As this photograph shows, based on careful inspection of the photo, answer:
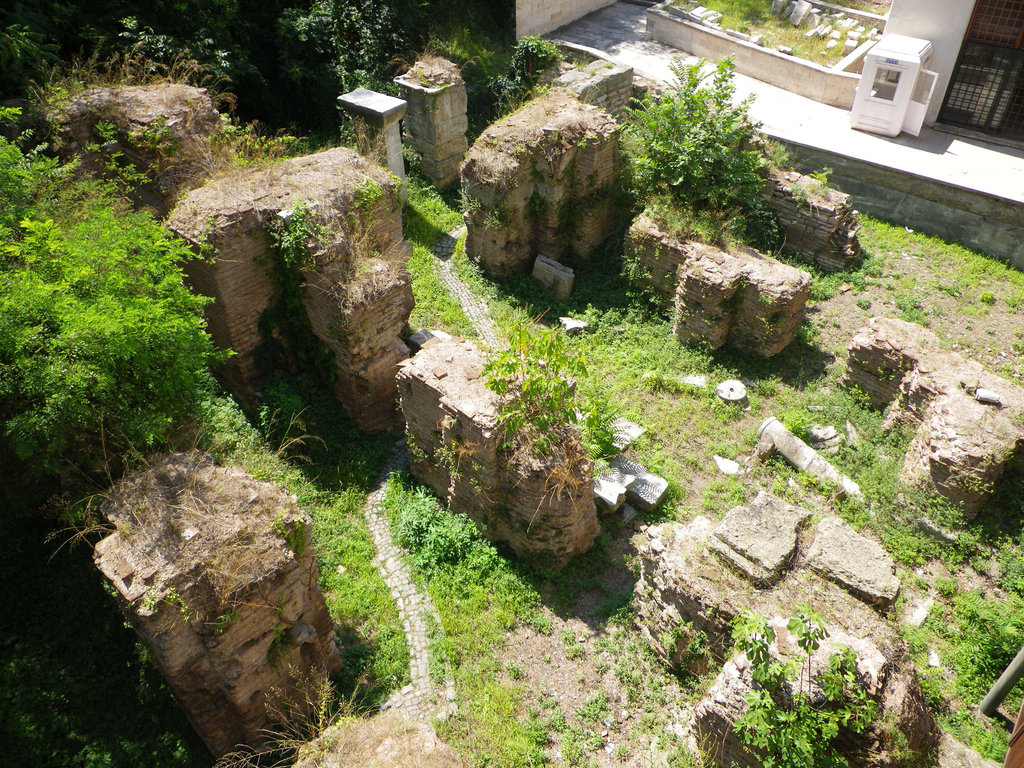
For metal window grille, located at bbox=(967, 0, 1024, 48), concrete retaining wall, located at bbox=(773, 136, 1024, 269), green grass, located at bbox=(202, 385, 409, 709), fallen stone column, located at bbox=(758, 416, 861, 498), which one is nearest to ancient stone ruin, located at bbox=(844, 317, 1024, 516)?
fallen stone column, located at bbox=(758, 416, 861, 498)

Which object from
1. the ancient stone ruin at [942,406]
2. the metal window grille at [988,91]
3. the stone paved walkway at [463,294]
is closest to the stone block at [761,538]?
the ancient stone ruin at [942,406]

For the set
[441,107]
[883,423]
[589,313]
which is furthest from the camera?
[441,107]

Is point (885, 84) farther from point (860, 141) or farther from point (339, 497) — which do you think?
point (339, 497)

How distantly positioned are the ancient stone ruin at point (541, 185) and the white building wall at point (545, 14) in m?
6.14

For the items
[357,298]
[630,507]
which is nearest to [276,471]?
[357,298]

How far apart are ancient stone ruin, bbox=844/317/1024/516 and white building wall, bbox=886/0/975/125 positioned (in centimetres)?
808

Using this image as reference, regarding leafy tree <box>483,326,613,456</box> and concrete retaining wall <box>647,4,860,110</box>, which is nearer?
leafy tree <box>483,326,613,456</box>

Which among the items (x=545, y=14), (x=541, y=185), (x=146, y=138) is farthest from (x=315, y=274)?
(x=545, y=14)

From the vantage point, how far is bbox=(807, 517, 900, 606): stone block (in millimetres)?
6141

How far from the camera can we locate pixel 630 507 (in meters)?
7.88

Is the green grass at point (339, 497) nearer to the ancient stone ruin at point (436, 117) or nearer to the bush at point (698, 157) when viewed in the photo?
the bush at point (698, 157)

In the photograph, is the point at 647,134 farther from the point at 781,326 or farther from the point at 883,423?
the point at 883,423

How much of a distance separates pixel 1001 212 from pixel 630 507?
29.5 feet

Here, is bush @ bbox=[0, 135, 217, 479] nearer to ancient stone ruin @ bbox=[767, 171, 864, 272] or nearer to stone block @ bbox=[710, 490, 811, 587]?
stone block @ bbox=[710, 490, 811, 587]
